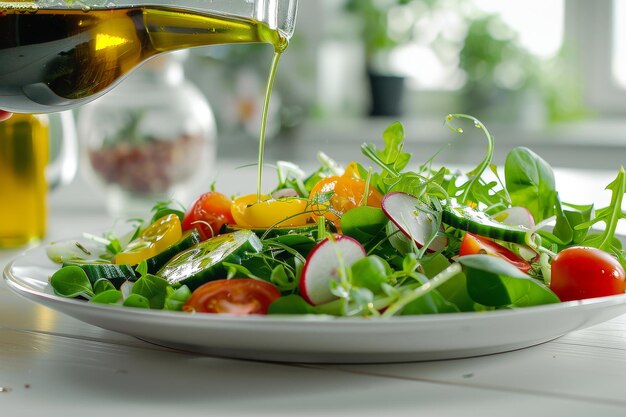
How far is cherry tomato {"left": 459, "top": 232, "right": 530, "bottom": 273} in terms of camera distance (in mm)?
826

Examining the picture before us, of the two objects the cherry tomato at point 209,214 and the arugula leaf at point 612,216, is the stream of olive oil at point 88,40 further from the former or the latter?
the arugula leaf at point 612,216

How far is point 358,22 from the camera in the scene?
4285 millimetres

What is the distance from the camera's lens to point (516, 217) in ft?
3.23

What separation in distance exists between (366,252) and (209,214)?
232mm

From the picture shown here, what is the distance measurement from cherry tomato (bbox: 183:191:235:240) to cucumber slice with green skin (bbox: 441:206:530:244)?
0.92ft

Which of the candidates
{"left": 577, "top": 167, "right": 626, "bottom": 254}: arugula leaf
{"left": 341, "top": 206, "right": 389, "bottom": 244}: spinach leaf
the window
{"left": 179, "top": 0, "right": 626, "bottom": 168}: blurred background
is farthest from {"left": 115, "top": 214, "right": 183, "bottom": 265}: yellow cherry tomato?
the window

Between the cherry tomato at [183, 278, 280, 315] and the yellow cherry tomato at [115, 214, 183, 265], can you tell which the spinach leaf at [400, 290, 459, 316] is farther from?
the yellow cherry tomato at [115, 214, 183, 265]

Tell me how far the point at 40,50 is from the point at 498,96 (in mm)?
3195

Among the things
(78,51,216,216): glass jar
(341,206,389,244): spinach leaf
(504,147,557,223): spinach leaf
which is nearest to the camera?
(341,206,389,244): spinach leaf

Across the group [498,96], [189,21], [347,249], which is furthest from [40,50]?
[498,96]

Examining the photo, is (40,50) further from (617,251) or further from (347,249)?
(617,251)

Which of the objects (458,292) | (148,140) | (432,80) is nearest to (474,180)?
(458,292)

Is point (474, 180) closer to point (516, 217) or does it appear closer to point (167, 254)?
point (516, 217)

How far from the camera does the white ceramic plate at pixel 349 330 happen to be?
62 centimetres
